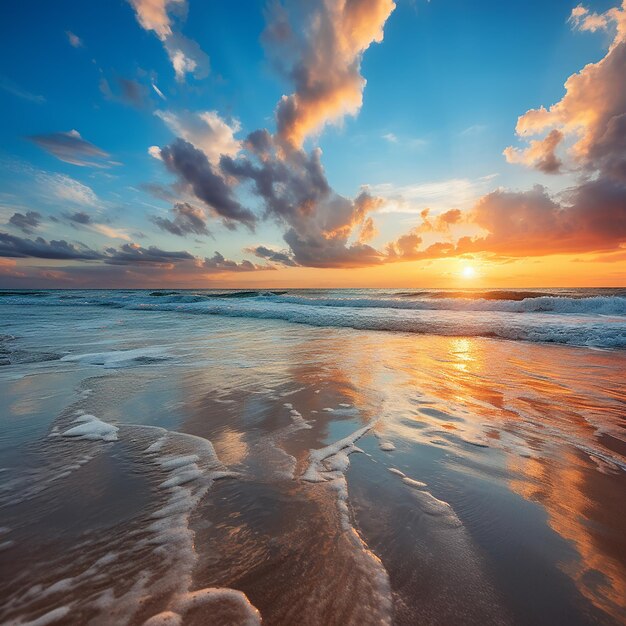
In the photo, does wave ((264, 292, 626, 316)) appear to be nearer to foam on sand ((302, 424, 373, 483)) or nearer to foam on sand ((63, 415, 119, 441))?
foam on sand ((302, 424, 373, 483))

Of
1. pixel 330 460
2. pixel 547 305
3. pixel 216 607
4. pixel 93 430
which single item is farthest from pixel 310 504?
pixel 547 305

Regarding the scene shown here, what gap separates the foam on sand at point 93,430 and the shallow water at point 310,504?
3 centimetres

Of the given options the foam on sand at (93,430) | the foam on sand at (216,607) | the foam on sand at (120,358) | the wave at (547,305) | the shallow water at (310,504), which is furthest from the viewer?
the wave at (547,305)

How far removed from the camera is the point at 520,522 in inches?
77.5

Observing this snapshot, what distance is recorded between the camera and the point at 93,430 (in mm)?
3277

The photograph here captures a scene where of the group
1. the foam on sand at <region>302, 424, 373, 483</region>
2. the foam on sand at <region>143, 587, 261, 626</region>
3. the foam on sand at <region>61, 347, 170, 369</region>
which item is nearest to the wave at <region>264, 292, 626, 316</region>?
the foam on sand at <region>61, 347, 170, 369</region>

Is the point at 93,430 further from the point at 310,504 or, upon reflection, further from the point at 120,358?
the point at 120,358

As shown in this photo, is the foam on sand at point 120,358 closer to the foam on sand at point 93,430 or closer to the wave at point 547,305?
the foam on sand at point 93,430

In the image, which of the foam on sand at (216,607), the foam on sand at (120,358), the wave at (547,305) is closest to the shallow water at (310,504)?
the foam on sand at (216,607)

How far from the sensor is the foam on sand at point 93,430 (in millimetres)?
3127

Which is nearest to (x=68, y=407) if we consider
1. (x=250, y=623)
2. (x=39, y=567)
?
(x=39, y=567)

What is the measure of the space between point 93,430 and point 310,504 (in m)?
2.53

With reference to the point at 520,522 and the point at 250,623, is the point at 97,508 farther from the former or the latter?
the point at 520,522

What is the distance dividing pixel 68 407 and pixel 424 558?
14.1ft
